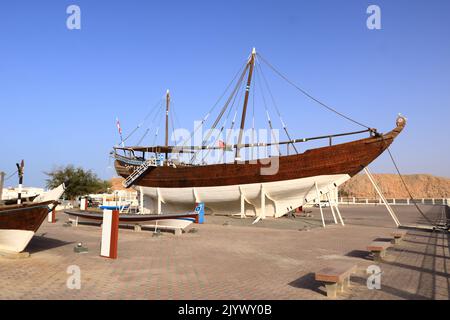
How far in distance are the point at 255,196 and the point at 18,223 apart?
1657 cm

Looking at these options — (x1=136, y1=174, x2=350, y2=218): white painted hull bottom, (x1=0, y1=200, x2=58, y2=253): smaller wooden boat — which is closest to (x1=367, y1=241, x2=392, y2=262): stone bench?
(x1=0, y1=200, x2=58, y2=253): smaller wooden boat

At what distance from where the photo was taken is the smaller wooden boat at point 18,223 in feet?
35.1

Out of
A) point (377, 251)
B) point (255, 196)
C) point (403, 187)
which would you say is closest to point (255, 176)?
point (255, 196)

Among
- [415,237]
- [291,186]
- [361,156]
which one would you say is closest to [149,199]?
[291,186]

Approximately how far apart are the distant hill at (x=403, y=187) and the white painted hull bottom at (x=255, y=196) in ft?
348

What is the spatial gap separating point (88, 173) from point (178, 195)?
29425mm

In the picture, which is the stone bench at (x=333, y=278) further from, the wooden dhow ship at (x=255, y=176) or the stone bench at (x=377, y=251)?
the wooden dhow ship at (x=255, y=176)

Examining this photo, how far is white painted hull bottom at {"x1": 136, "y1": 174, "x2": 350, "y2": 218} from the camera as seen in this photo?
23125 mm

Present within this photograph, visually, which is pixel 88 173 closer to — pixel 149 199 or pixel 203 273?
pixel 149 199

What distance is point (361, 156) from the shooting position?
22.3m

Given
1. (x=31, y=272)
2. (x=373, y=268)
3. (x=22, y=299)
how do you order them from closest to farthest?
1. (x=22, y=299)
2. (x=31, y=272)
3. (x=373, y=268)

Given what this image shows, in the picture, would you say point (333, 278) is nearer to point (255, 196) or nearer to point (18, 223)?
point (18, 223)

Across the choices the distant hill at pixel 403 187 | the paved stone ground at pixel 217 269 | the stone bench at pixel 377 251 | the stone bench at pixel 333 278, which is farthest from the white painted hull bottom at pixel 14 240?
the distant hill at pixel 403 187

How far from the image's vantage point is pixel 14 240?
1100 centimetres
